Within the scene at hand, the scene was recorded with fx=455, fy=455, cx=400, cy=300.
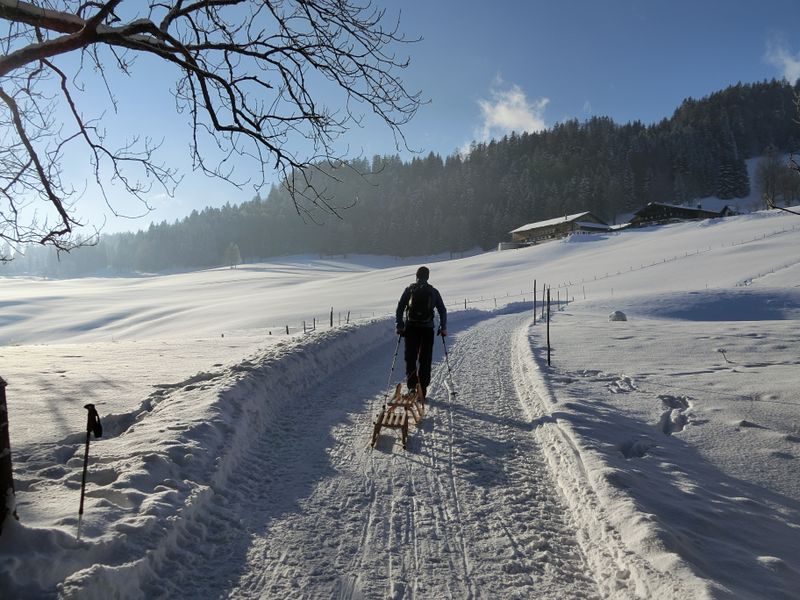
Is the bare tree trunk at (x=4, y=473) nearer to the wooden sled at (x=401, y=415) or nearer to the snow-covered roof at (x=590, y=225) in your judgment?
the wooden sled at (x=401, y=415)

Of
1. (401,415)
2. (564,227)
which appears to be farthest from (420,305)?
(564,227)

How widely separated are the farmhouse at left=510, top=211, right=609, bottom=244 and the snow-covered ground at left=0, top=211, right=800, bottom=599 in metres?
71.0

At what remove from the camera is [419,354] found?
25.2 ft

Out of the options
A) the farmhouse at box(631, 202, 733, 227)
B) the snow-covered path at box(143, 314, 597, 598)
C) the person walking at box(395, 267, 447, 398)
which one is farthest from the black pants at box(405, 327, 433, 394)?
the farmhouse at box(631, 202, 733, 227)

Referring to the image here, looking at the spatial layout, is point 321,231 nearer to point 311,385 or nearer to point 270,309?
point 270,309

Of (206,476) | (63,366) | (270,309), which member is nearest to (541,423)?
(206,476)

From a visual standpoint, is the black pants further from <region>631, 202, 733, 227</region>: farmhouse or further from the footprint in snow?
<region>631, 202, 733, 227</region>: farmhouse

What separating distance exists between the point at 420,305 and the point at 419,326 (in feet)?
1.18

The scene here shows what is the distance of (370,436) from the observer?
235 inches

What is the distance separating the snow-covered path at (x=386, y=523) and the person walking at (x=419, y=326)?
1364 mm

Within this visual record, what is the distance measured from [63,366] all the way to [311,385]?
6.00 m

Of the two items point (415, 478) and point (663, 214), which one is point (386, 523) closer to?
point (415, 478)

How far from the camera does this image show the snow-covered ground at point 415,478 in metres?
3.00

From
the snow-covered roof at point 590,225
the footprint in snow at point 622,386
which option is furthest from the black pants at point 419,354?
the snow-covered roof at point 590,225
